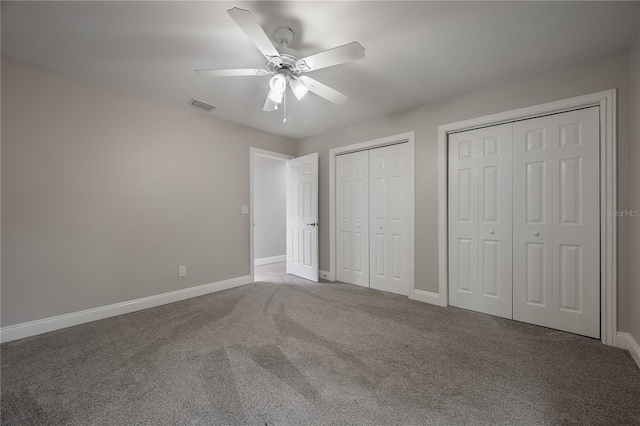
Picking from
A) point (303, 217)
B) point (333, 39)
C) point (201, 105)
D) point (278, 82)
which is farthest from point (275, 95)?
point (303, 217)

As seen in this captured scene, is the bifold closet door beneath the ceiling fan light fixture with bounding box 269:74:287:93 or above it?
beneath

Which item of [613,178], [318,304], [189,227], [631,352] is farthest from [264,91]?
[631,352]

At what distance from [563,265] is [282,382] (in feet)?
8.73

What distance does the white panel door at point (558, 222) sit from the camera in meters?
2.21

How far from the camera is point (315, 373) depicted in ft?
5.61

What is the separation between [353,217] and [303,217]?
0.88 m

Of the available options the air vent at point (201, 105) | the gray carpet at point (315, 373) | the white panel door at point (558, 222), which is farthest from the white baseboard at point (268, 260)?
the white panel door at point (558, 222)

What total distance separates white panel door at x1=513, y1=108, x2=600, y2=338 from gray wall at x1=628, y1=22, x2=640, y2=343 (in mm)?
207

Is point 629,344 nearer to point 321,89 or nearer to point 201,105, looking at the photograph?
point 321,89

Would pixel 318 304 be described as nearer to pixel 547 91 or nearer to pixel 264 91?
pixel 264 91

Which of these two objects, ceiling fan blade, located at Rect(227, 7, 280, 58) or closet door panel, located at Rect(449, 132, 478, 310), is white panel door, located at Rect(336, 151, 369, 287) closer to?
closet door panel, located at Rect(449, 132, 478, 310)

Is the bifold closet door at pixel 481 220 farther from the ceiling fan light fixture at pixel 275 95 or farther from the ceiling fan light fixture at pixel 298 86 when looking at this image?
the ceiling fan light fixture at pixel 275 95

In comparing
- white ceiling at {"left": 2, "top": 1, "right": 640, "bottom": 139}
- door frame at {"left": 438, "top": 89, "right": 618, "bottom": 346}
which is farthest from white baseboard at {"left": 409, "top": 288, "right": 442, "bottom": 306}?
white ceiling at {"left": 2, "top": 1, "right": 640, "bottom": 139}

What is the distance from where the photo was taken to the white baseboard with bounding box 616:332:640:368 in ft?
6.04
